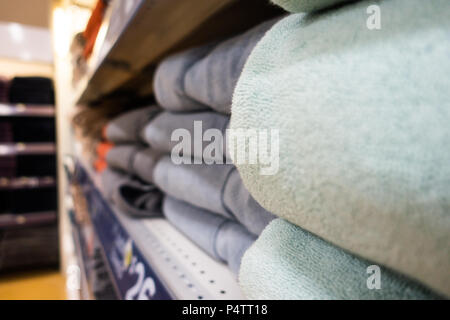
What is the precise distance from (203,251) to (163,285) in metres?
0.11

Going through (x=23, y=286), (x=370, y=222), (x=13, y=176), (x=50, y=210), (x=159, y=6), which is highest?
(x=159, y=6)

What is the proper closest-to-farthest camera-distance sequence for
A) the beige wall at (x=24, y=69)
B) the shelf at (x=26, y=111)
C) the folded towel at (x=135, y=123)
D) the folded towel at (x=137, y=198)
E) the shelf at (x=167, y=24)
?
the shelf at (x=167, y=24), the folded towel at (x=137, y=198), the folded towel at (x=135, y=123), the shelf at (x=26, y=111), the beige wall at (x=24, y=69)

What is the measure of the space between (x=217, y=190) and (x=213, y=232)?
72 mm

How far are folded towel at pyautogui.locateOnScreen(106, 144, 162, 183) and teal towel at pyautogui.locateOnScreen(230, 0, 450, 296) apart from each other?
53 centimetres

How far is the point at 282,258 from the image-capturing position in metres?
0.22

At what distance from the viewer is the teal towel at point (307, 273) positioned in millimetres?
173

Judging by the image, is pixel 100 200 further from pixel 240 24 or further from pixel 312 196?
pixel 312 196

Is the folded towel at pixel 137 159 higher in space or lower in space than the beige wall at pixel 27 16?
lower

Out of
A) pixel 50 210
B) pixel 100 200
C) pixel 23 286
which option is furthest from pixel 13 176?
pixel 100 200

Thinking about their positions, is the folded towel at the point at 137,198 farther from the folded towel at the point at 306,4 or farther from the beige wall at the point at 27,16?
the beige wall at the point at 27,16

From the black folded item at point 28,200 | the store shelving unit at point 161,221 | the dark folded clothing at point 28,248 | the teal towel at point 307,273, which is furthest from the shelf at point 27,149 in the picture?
the teal towel at point 307,273

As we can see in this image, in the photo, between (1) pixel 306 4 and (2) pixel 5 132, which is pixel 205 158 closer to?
(1) pixel 306 4

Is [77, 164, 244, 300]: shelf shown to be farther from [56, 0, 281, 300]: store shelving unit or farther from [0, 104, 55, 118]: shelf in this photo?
[0, 104, 55, 118]: shelf

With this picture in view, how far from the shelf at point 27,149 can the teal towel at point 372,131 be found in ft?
9.07
